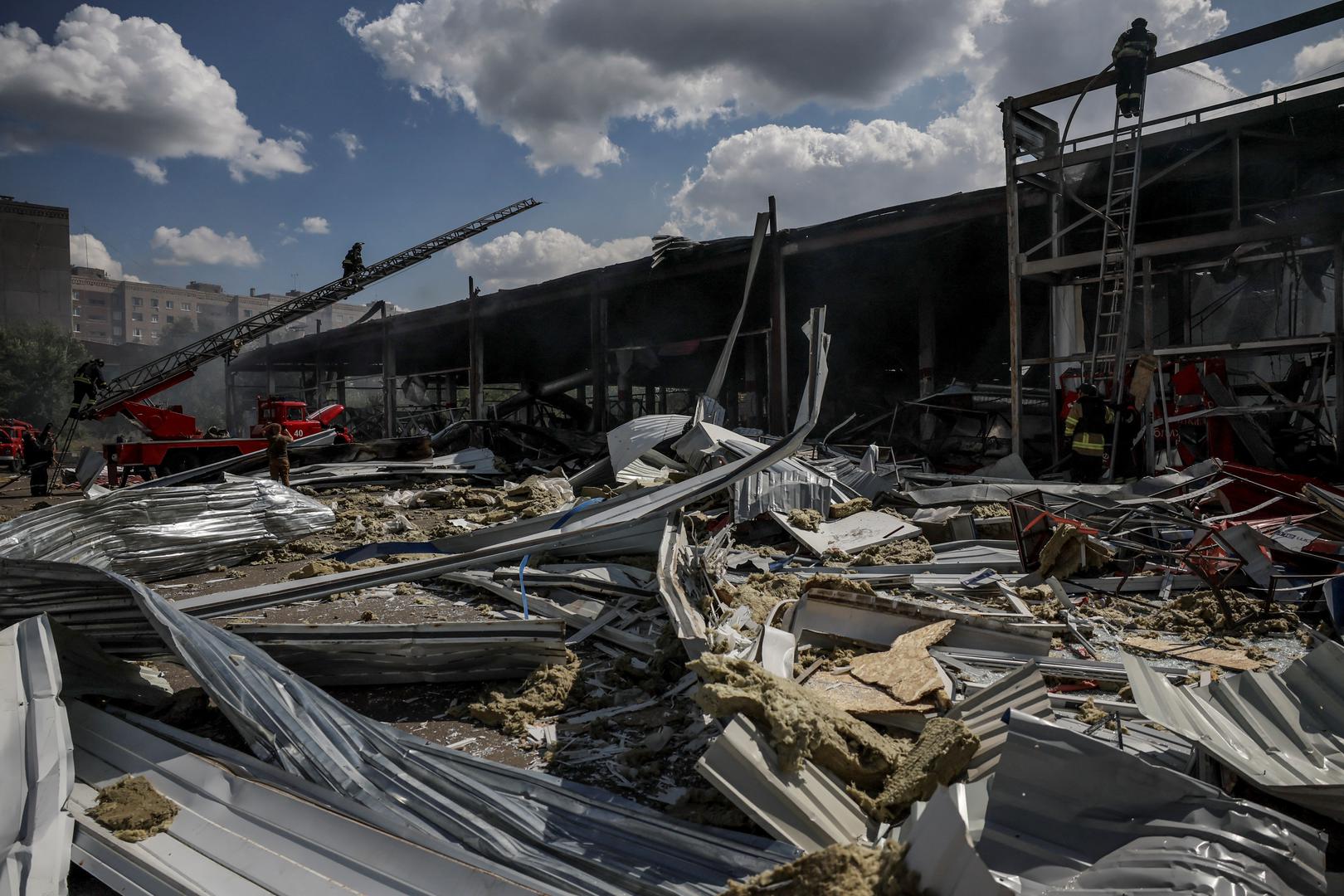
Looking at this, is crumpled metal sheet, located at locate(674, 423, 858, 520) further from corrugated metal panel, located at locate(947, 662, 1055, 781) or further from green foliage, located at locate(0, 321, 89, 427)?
green foliage, located at locate(0, 321, 89, 427)

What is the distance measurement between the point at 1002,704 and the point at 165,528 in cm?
703

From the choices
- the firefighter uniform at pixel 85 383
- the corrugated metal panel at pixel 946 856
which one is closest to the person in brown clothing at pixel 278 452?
the firefighter uniform at pixel 85 383

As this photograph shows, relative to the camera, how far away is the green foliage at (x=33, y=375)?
36.1 meters

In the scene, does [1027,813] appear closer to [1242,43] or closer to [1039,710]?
[1039,710]

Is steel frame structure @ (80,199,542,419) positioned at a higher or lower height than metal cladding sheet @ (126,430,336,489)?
higher

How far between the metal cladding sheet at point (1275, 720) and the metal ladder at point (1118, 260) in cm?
677

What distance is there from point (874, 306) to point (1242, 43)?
7.91 metres

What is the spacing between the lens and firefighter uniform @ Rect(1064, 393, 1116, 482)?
27.5ft

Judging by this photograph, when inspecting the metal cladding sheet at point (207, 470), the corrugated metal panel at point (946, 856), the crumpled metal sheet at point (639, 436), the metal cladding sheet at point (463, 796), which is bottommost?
the metal cladding sheet at point (463, 796)

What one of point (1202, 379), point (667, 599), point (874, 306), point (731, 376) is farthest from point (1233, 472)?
point (731, 376)

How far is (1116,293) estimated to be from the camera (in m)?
9.50

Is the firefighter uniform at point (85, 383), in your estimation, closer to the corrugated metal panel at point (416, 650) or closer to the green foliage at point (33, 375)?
the corrugated metal panel at point (416, 650)

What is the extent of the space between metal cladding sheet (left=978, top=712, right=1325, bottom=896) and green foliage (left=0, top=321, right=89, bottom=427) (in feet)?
146

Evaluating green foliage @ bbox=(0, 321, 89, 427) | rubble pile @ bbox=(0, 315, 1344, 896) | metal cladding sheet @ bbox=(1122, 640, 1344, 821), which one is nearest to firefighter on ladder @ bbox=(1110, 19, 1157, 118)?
rubble pile @ bbox=(0, 315, 1344, 896)
